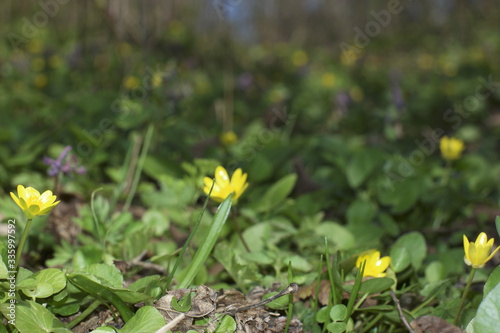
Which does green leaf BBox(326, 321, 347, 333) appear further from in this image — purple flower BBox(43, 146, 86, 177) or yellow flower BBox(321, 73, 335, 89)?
yellow flower BBox(321, 73, 335, 89)

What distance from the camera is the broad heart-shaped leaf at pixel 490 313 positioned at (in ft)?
3.42

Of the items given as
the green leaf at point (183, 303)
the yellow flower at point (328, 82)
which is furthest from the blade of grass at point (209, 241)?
the yellow flower at point (328, 82)

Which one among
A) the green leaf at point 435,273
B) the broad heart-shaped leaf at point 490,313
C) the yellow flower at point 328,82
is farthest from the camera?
the yellow flower at point 328,82

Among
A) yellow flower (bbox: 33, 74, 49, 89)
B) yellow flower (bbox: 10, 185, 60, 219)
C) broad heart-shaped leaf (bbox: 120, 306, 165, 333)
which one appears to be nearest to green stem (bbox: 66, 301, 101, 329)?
broad heart-shaped leaf (bbox: 120, 306, 165, 333)

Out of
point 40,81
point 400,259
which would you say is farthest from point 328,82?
point 400,259

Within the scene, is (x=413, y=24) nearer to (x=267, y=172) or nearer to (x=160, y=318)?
(x=267, y=172)

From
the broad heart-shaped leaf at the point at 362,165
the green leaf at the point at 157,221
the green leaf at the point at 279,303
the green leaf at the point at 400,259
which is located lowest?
the broad heart-shaped leaf at the point at 362,165

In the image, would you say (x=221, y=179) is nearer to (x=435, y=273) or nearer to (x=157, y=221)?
(x=157, y=221)

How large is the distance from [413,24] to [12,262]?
41.7 ft

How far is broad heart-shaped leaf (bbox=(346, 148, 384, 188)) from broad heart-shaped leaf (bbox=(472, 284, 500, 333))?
1.17 meters

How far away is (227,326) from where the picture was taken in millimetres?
1156

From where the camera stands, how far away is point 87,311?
48.7 inches

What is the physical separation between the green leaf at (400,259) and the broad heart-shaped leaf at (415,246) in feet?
0.33

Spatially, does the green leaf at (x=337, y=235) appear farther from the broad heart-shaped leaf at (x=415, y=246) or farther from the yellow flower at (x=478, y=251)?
the yellow flower at (x=478, y=251)
